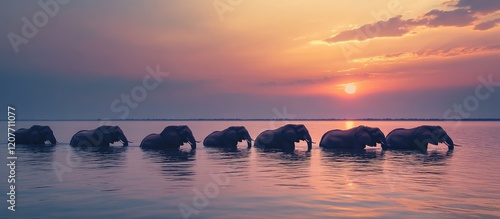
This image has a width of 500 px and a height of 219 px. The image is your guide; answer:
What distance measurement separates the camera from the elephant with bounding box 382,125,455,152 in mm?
34094

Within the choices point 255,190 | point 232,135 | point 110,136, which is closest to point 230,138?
point 232,135

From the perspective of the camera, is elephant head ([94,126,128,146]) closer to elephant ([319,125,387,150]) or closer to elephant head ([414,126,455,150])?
elephant ([319,125,387,150])

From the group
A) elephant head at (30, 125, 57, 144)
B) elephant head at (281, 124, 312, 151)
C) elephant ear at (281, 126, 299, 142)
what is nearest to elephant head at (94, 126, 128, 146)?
elephant head at (30, 125, 57, 144)

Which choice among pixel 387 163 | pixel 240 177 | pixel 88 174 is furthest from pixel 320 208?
pixel 387 163

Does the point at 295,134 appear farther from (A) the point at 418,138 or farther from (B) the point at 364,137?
(A) the point at 418,138

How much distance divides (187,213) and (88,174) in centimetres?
954

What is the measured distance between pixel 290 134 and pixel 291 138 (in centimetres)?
34

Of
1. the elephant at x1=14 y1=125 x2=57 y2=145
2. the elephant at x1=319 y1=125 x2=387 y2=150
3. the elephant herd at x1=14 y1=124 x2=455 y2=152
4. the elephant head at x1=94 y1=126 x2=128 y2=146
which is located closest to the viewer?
the elephant at x1=319 y1=125 x2=387 y2=150

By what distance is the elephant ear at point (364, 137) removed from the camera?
112ft

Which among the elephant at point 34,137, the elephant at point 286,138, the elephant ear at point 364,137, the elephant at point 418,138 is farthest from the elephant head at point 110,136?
the elephant at point 418,138

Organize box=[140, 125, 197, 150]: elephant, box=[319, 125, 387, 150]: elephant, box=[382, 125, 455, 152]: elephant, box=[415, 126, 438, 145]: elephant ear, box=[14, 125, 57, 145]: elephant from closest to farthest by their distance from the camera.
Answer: box=[415, 126, 438, 145]: elephant ear < box=[382, 125, 455, 152]: elephant < box=[319, 125, 387, 150]: elephant < box=[140, 125, 197, 150]: elephant < box=[14, 125, 57, 145]: elephant

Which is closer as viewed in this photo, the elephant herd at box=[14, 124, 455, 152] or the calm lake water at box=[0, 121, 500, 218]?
the calm lake water at box=[0, 121, 500, 218]

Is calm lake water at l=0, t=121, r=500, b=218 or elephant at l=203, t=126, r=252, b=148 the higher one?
elephant at l=203, t=126, r=252, b=148

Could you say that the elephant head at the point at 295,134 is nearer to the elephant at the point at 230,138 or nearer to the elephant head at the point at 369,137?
the elephant at the point at 230,138
